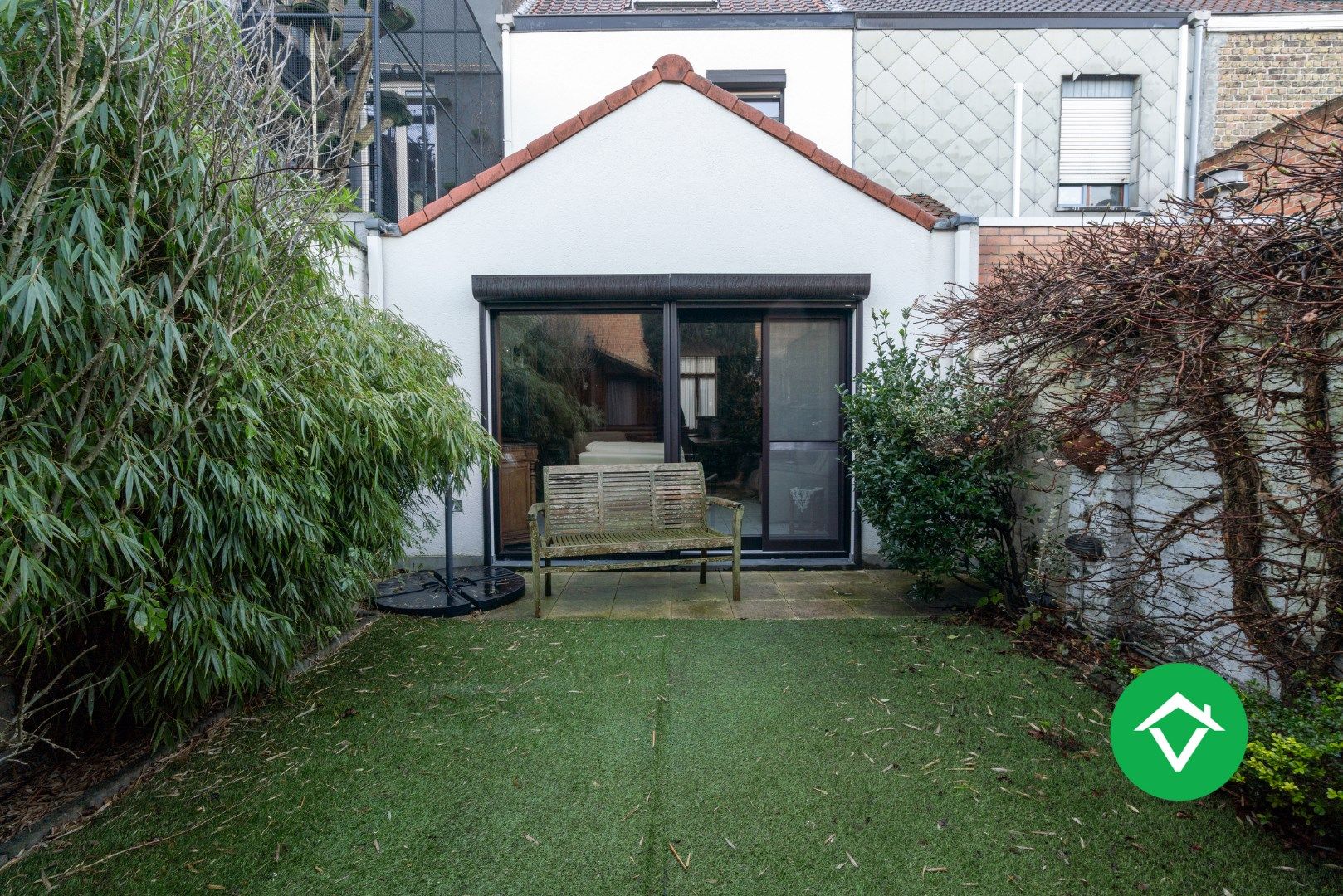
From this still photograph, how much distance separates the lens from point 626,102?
5934mm

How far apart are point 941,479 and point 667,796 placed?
2.72 metres

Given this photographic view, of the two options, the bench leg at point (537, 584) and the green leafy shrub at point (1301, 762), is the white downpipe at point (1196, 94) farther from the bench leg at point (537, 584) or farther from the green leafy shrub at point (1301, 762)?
the bench leg at point (537, 584)

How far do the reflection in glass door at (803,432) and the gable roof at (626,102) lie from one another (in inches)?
50.9

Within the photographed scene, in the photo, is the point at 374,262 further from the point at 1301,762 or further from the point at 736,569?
the point at 1301,762

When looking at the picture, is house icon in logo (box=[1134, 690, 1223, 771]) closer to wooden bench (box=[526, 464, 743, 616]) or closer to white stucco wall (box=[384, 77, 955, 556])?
wooden bench (box=[526, 464, 743, 616])

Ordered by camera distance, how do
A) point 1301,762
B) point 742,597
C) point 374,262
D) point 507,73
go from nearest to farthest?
point 1301,762 → point 742,597 → point 374,262 → point 507,73

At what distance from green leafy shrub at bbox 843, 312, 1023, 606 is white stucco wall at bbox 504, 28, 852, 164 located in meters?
5.04

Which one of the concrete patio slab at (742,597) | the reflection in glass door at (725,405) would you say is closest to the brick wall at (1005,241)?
the reflection in glass door at (725,405)

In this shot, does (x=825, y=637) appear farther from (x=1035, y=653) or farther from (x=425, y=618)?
(x=425, y=618)

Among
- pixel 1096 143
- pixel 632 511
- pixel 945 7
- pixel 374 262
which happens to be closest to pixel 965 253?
pixel 632 511

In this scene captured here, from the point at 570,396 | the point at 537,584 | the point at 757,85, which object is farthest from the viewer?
the point at 757,85

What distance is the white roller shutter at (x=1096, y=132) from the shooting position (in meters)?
8.91

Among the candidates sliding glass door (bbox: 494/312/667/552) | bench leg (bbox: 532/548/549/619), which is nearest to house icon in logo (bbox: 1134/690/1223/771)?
bench leg (bbox: 532/548/549/619)

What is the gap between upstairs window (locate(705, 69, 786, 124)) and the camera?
8.64m
